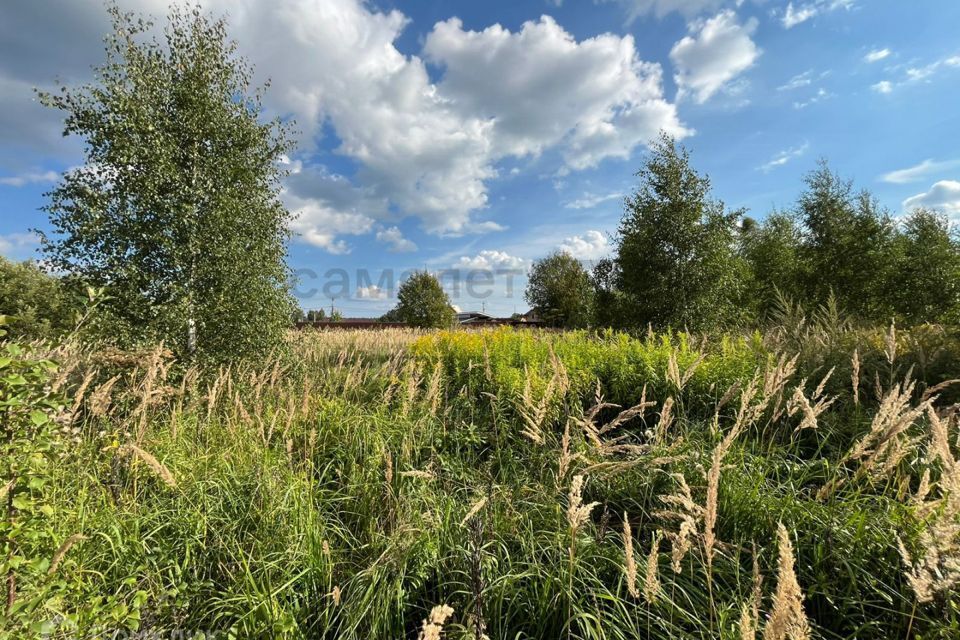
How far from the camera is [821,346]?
437cm

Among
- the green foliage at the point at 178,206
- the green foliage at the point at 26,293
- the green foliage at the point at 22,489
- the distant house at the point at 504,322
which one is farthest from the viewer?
the distant house at the point at 504,322

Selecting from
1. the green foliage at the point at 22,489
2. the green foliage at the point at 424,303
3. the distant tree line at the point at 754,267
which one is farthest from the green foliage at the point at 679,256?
the green foliage at the point at 424,303

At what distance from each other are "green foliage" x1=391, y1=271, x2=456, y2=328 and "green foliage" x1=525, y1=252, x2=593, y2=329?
836 cm

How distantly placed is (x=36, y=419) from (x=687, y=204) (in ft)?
43.0

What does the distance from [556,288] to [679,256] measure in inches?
Answer: 853

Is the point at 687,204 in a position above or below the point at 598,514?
above

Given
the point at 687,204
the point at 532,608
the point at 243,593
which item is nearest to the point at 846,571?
the point at 532,608

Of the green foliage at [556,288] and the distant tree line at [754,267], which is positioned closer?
the distant tree line at [754,267]

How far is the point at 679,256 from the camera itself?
11.4 meters

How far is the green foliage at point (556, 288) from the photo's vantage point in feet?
101

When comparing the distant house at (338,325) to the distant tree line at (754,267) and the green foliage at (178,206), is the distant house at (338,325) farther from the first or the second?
the distant tree line at (754,267)

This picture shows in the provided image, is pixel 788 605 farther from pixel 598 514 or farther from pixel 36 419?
pixel 36 419

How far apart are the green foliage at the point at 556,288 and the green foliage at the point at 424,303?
27.4 ft

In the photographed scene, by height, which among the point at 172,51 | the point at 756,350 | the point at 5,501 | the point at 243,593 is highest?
the point at 172,51
